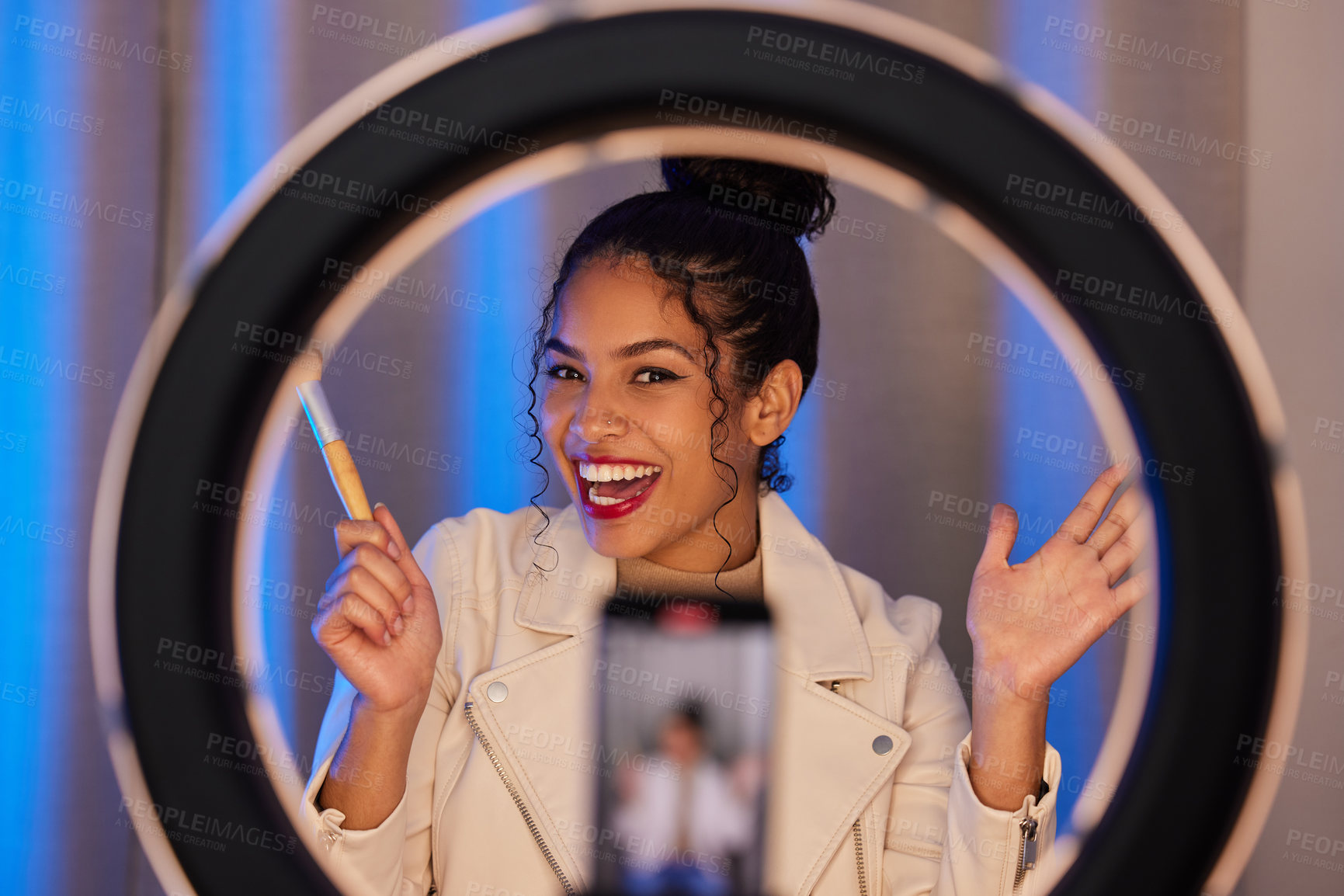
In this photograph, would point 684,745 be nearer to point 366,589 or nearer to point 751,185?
point 366,589

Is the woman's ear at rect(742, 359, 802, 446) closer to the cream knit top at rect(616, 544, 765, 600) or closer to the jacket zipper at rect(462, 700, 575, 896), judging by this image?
the cream knit top at rect(616, 544, 765, 600)

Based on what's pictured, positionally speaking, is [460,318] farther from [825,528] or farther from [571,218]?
[825,528]

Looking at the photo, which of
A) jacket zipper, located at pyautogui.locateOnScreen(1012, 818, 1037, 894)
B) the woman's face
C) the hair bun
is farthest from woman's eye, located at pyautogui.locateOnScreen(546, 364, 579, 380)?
jacket zipper, located at pyautogui.locateOnScreen(1012, 818, 1037, 894)

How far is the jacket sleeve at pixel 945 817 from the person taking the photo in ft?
2.53

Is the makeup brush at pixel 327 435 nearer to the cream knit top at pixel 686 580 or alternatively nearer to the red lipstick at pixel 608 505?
the red lipstick at pixel 608 505

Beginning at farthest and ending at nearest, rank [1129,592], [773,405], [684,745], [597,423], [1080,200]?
1. [684,745]
2. [773,405]
3. [597,423]
4. [1129,592]
5. [1080,200]

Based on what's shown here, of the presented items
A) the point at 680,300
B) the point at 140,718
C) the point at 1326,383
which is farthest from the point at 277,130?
the point at 1326,383

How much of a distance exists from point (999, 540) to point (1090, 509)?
0.07 meters

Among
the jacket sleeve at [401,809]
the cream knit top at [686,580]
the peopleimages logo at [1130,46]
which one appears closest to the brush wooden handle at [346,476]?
the jacket sleeve at [401,809]

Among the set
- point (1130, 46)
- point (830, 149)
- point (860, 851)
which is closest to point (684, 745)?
point (860, 851)

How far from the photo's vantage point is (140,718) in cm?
61

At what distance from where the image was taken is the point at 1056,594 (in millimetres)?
740

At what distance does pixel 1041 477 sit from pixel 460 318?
29.3 inches

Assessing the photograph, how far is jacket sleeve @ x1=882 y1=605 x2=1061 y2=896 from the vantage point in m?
0.77
